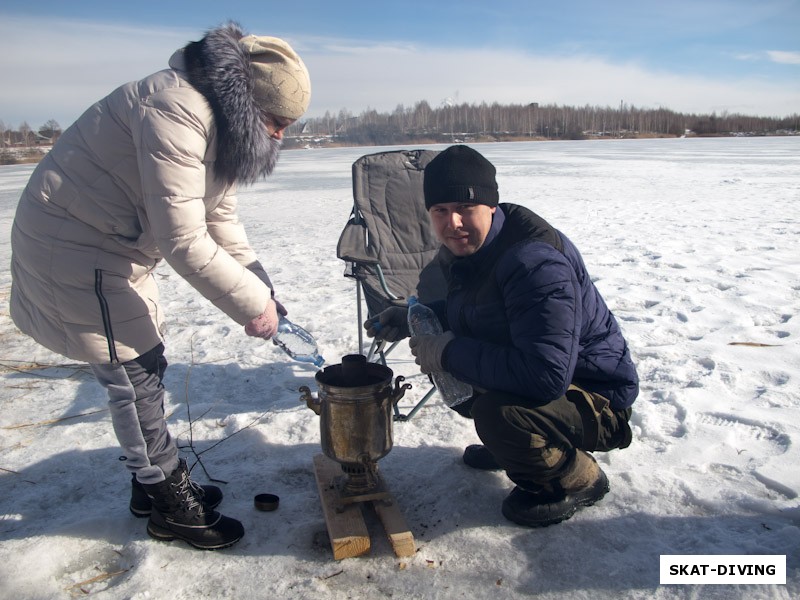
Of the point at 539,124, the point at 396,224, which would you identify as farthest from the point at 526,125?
the point at 396,224

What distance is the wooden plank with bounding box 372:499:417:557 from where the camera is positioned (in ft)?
6.76

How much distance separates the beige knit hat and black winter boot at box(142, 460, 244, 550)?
1.31 metres

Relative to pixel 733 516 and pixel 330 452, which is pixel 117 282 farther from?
pixel 733 516

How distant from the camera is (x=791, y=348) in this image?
11.9 feet

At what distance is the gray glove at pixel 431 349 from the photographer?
7.09 feet

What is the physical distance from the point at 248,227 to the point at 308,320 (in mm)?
5261

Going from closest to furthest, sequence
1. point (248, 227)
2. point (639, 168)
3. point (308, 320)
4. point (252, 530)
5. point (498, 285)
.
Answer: point (498, 285) → point (252, 530) → point (308, 320) → point (248, 227) → point (639, 168)

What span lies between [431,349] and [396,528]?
24.1 inches

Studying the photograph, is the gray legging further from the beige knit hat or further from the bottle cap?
the beige knit hat

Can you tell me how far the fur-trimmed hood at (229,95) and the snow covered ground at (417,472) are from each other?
4.19 feet

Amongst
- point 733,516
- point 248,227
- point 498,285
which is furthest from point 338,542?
point 248,227

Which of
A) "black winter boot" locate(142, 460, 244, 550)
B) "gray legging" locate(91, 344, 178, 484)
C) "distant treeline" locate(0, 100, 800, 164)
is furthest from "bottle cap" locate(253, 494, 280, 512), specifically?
"distant treeline" locate(0, 100, 800, 164)

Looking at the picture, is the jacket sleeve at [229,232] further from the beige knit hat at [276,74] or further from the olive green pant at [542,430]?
the olive green pant at [542,430]

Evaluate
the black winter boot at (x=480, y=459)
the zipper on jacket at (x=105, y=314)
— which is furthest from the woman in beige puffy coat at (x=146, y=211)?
the black winter boot at (x=480, y=459)
